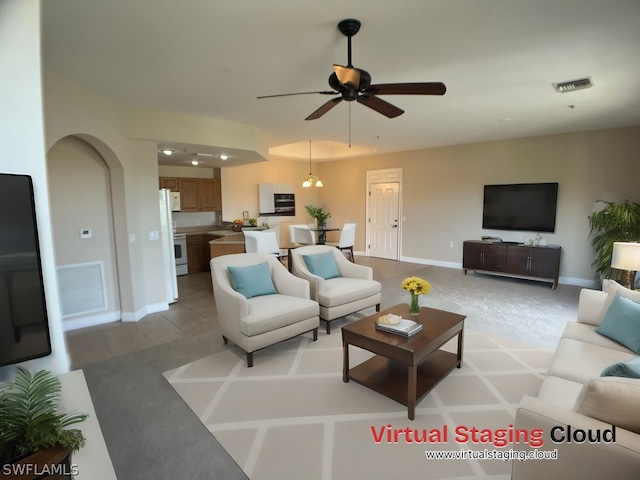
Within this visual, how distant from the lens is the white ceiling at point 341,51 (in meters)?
2.09

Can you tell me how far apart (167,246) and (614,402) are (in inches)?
198

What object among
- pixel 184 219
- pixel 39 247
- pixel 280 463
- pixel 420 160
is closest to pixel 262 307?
pixel 280 463

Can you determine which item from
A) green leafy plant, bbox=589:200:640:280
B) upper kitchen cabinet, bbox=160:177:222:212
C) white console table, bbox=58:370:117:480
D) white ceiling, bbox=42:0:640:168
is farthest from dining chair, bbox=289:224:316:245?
white console table, bbox=58:370:117:480

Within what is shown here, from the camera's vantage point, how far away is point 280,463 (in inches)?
73.4

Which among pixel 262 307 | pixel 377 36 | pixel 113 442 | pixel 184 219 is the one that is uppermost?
pixel 377 36

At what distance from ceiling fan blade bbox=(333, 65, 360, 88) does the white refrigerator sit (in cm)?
350

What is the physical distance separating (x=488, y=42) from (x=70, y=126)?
3960mm

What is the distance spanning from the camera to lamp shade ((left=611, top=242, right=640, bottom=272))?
3.05 meters

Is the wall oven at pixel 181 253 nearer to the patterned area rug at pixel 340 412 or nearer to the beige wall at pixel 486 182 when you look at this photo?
the patterned area rug at pixel 340 412

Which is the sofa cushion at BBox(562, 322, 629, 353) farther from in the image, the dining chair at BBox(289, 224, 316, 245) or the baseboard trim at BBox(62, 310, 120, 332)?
the baseboard trim at BBox(62, 310, 120, 332)

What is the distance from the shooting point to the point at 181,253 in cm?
673

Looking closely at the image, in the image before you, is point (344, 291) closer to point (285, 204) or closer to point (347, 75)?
point (347, 75)

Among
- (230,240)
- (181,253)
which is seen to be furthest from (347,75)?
(181,253)

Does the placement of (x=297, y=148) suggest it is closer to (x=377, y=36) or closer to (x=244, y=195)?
→ (x=244, y=195)
